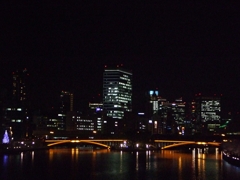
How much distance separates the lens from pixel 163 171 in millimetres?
59719

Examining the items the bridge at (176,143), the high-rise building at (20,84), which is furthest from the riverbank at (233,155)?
the high-rise building at (20,84)

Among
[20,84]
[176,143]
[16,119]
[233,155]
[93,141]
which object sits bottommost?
[233,155]

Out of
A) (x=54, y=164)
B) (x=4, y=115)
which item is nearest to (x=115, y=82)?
(x=4, y=115)

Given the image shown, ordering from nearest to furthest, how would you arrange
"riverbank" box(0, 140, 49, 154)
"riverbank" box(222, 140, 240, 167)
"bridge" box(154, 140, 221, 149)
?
"riverbank" box(222, 140, 240, 167)
"riverbank" box(0, 140, 49, 154)
"bridge" box(154, 140, 221, 149)

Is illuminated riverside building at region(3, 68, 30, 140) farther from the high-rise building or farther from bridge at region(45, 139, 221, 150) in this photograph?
the high-rise building

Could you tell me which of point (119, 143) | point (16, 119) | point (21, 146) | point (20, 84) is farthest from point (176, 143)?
point (20, 84)

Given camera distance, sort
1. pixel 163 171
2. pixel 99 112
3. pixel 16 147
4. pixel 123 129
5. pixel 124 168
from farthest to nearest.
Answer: pixel 99 112 → pixel 123 129 → pixel 16 147 → pixel 124 168 → pixel 163 171

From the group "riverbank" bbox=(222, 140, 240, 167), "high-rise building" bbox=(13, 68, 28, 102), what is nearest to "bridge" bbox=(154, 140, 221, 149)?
"riverbank" bbox=(222, 140, 240, 167)

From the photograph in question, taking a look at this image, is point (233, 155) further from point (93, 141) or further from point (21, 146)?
point (21, 146)

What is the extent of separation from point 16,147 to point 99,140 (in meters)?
19.7

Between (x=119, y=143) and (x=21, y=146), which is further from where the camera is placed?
(x=119, y=143)

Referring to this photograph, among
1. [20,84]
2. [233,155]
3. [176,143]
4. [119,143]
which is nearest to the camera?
[233,155]

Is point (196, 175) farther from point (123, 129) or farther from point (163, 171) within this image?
point (123, 129)

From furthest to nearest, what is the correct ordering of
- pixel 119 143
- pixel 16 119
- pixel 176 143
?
pixel 119 143 < pixel 16 119 < pixel 176 143
